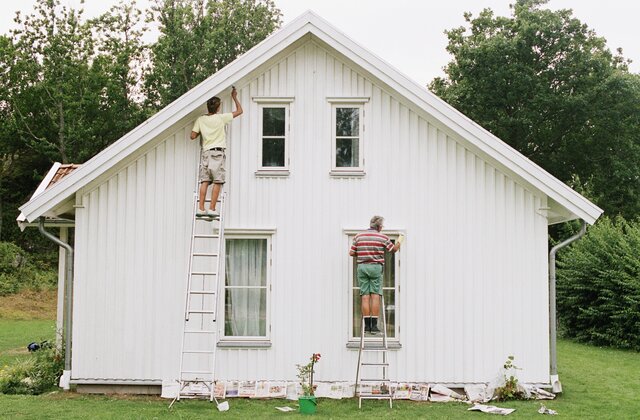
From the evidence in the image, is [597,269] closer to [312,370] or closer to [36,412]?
[312,370]

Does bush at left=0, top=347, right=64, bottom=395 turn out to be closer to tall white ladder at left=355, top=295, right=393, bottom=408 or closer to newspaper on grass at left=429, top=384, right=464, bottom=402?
tall white ladder at left=355, top=295, right=393, bottom=408

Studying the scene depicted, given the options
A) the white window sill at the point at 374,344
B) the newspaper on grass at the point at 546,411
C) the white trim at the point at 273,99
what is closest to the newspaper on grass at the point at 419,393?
the white window sill at the point at 374,344

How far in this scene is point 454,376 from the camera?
40.8ft

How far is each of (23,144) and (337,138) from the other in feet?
102

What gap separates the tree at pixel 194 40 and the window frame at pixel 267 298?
27.9 metres

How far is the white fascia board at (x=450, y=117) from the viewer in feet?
39.6

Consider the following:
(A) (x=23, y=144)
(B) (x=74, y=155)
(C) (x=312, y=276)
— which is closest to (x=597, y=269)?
(C) (x=312, y=276)

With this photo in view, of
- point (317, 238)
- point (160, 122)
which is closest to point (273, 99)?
point (160, 122)

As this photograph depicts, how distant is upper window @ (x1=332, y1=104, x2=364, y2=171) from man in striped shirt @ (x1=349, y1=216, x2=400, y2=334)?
123 centimetres

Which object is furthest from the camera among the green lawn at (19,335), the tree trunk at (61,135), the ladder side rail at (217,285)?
the tree trunk at (61,135)

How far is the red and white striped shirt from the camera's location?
470 inches

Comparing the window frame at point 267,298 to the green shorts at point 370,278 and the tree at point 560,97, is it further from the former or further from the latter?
the tree at point 560,97

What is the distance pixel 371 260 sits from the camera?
1195 cm

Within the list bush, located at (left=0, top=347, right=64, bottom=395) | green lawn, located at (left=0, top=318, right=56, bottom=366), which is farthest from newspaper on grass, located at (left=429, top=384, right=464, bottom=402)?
green lawn, located at (left=0, top=318, right=56, bottom=366)
